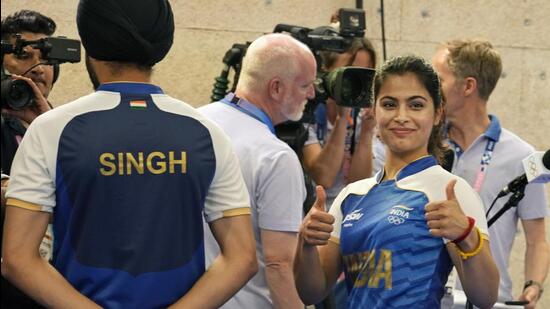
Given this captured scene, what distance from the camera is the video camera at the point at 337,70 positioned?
3.46m

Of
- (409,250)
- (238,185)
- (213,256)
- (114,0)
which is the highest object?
(114,0)

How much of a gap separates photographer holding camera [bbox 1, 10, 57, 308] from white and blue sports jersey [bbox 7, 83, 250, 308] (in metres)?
0.65

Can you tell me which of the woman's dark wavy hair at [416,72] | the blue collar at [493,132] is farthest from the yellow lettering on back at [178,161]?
the blue collar at [493,132]

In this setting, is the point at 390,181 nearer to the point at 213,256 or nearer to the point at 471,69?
the point at 213,256

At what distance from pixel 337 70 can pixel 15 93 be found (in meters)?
1.13

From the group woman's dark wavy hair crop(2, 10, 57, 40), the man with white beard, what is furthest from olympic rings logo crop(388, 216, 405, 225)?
woman's dark wavy hair crop(2, 10, 57, 40)

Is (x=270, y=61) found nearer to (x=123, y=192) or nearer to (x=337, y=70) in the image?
(x=337, y=70)

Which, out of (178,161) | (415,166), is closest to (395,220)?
(415,166)

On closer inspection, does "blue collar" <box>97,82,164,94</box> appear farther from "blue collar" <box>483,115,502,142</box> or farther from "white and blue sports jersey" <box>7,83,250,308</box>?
"blue collar" <box>483,115,502,142</box>

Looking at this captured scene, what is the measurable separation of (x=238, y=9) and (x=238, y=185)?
2.72 metres

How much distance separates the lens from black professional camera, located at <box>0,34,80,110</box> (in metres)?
2.74

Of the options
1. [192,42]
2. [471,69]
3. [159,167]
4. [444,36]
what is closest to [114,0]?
[159,167]

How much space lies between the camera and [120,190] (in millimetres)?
1955

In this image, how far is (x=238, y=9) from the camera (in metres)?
4.71
